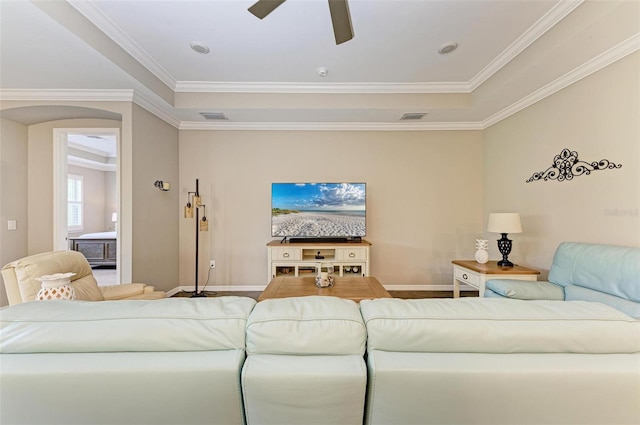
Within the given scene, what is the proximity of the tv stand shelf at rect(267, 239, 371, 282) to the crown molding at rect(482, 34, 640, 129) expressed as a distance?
8.36 feet

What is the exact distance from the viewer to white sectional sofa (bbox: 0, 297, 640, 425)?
76 centimetres

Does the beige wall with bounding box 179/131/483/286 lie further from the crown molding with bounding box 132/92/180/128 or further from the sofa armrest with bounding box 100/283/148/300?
the sofa armrest with bounding box 100/283/148/300

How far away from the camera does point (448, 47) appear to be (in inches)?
103

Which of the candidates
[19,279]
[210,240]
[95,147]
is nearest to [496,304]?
[19,279]

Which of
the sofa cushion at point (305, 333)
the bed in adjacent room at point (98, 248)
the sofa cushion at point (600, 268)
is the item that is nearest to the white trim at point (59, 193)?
the bed in adjacent room at point (98, 248)

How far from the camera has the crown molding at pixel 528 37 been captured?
205cm

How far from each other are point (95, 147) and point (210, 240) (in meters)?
4.91

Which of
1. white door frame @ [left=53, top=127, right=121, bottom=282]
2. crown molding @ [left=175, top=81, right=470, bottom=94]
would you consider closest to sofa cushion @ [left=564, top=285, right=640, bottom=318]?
crown molding @ [left=175, top=81, right=470, bottom=94]

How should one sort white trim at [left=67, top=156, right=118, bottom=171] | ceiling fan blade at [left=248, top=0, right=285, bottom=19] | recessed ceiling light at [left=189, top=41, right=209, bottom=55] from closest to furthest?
1. ceiling fan blade at [left=248, top=0, right=285, bottom=19]
2. recessed ceiling light at [left=189, top=41, right=209, bottom=55]
3. white trim at [left=67, top=156, right=118, bottom=171]

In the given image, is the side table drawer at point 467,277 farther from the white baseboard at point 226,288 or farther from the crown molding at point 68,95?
the crown molding at point 68,95

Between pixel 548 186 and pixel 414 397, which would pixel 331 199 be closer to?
pixel 548 186

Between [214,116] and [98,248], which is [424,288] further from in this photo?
[98,248]

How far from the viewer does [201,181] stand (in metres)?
4.05

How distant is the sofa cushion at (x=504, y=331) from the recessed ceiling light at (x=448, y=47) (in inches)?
102
